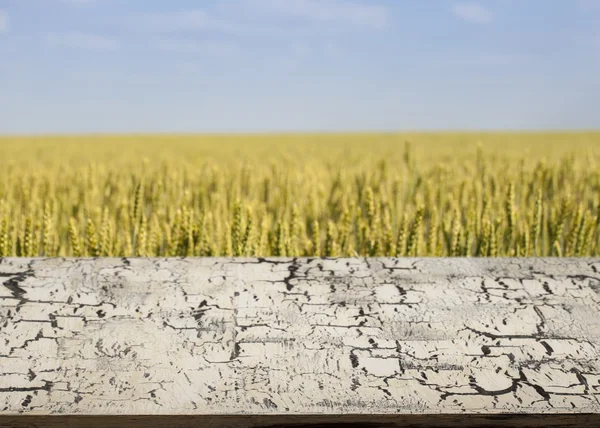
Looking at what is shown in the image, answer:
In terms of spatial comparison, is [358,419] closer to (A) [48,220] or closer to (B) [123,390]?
(B) [123,390]

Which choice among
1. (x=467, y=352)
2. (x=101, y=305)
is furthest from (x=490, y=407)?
(x=101, y=305)

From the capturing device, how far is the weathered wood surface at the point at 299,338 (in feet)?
3.02

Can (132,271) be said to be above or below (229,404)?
above

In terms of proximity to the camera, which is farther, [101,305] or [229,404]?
[101,305]

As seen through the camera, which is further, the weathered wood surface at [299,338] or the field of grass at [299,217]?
the field of grass at [299,217]

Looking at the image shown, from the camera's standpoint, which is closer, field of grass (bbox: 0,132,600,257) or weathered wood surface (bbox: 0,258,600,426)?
weathered wood surface (bbox: 0,258,600,426)

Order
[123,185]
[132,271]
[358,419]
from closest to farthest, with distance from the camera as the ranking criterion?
[358,419], [132,271], [123,185]

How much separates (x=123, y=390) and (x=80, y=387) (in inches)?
2.6

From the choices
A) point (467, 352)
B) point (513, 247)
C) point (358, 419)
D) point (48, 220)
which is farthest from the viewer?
point (513, 247)

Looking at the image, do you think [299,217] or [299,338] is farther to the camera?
[299,217]

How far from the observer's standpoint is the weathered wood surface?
921mm

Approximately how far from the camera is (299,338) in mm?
1058

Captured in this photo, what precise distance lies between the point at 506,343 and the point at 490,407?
18cm

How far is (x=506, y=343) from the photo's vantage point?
107 centimetres
